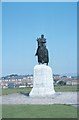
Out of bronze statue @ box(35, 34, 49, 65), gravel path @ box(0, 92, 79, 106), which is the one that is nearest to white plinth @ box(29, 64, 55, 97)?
bronze statue @ box(35, 34, 49, 65)

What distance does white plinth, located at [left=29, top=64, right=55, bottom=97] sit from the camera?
61.9 ft

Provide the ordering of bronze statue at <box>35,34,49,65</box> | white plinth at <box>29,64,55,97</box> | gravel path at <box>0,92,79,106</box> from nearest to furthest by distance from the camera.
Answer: gravel path at <box>0,92,79,106</box> < white plinth at <box>29,64,55,97</box> < bronze statue at <box>35,34,49,65</box>

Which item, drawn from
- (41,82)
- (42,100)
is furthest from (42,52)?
(42,100)

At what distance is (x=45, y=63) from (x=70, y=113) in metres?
9.38

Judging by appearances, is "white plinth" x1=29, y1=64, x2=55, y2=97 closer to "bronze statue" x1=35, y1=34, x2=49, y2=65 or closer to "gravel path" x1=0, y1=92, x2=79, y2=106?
"bronze statue" x1=35, y1=34, x2=49, y2=65

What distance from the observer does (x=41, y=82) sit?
62.3 feet

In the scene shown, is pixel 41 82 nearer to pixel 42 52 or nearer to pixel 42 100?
pixel 42 52

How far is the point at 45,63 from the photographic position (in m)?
20.2

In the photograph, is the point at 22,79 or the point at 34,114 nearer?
the point at 34,114

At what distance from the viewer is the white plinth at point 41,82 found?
18875 mm

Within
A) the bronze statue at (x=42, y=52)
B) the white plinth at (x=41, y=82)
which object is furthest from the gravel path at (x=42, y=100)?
the bronze statue at (x=42, y=52)

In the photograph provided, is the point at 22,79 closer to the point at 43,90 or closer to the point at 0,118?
the point at 43,90

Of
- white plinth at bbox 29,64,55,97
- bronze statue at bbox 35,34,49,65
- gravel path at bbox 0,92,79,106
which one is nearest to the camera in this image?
gravel path at bbox 0,92,79,106

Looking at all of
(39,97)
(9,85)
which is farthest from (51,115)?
(9,85)
